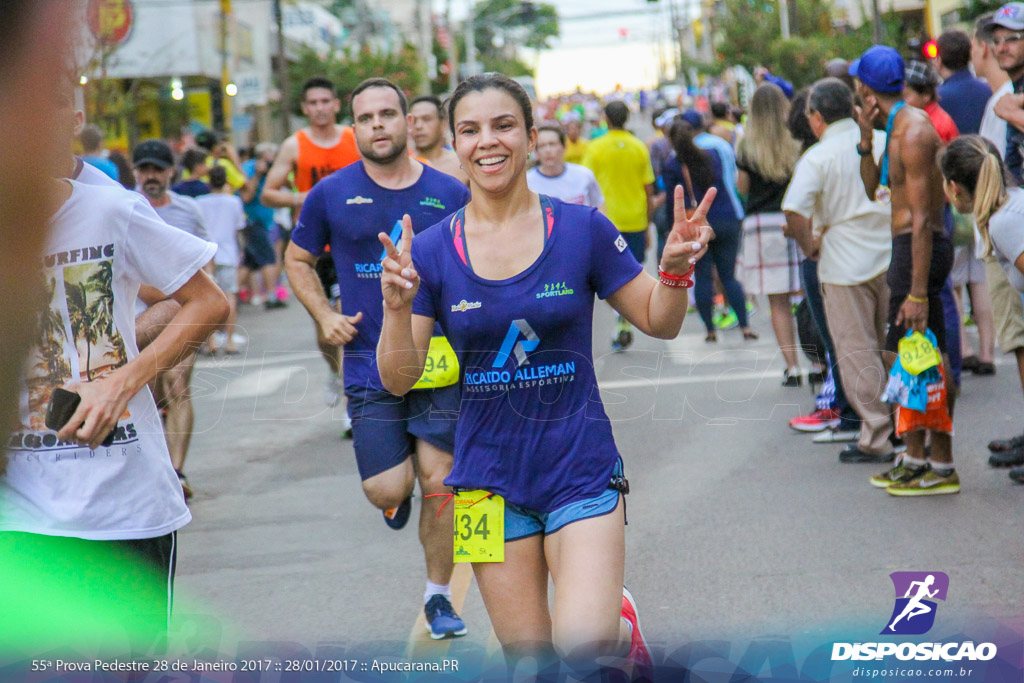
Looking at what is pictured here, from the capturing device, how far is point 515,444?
3.40 meters

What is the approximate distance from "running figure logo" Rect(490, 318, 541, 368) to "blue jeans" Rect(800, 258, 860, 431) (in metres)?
4.84

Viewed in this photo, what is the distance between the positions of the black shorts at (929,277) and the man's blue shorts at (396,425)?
2.66m

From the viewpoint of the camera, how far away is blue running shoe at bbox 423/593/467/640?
Result: 487 centimetres

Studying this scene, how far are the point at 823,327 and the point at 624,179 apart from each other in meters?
4.21

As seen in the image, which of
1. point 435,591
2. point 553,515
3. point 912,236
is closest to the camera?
point 553,515

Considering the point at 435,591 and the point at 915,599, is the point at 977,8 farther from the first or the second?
the point at 435,591

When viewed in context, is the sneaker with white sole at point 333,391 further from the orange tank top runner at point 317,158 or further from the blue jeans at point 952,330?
the blue jeans at point 952,330

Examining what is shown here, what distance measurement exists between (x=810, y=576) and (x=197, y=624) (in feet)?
8.41

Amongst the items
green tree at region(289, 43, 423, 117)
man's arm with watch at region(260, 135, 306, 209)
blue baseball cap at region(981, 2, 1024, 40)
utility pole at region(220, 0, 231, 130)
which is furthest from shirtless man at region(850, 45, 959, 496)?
green tree at region(289, 43, 423, 117)

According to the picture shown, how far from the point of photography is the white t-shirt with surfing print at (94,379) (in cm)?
299

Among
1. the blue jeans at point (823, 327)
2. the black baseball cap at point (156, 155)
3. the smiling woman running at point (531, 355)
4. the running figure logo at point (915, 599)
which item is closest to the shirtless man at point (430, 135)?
the black baseball cap at point (156, 155)

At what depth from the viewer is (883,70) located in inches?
254

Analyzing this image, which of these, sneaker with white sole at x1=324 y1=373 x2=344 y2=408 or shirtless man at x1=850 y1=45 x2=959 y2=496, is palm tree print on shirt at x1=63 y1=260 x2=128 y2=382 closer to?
shirtless man at x1=850 y1=45 x2=959 y2=496

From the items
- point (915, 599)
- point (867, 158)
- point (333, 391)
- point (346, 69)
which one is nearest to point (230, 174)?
point (333, 391)
